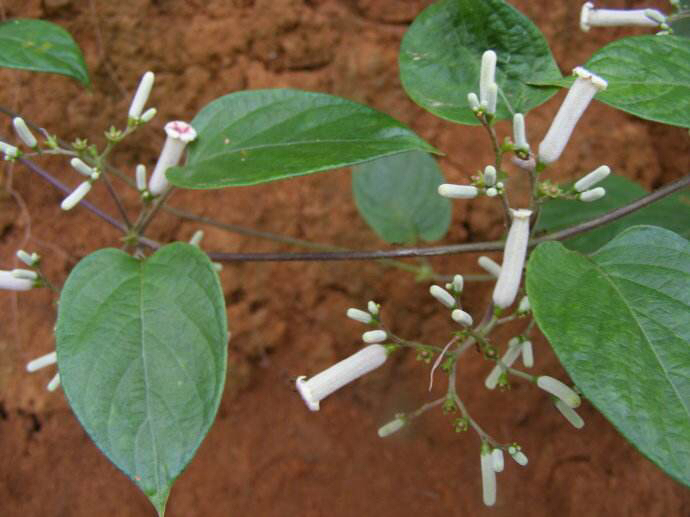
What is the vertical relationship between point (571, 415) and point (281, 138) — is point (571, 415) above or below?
below

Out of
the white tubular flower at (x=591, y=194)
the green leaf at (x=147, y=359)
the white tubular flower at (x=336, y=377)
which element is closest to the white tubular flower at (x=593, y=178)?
the white tubular flower at (x=591, y=194)

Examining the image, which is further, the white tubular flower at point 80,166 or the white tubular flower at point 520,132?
the white tubular flower at point 80,166

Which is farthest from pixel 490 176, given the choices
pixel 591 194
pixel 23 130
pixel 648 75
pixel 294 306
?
pixel 294 306

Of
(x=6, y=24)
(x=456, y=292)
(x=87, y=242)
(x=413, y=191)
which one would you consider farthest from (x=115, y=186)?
(x=456, y=292)

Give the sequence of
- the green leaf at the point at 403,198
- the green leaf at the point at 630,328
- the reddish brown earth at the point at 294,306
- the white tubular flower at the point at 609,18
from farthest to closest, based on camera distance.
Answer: the reddish brown earth at the point at 294,306 → the green leaf at the point at 403,198 → the white tubular flower at the point at 609,18 → the green leaf at the point at 630,328

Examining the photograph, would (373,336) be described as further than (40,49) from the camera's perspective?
No

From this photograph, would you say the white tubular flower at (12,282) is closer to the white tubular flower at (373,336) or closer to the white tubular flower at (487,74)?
the white tubular flower at (373,336)

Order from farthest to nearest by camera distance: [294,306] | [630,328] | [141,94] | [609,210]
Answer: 1. [294,306]
2. [609,210]
3. [141,94]
4. [630,328]

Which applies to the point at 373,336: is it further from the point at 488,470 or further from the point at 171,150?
the point at 171,150
